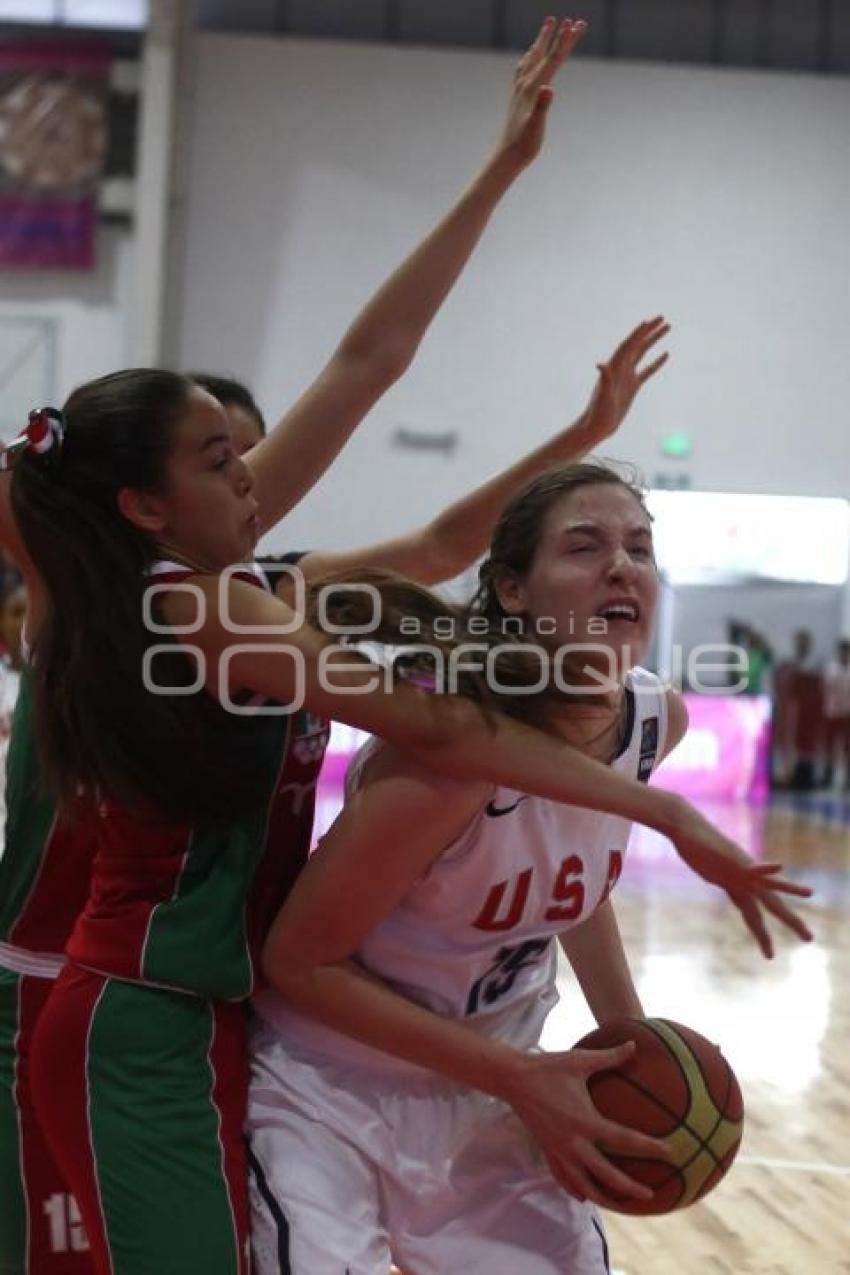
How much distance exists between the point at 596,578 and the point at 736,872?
0.58m

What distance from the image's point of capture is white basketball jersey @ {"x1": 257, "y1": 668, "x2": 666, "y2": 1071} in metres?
2.28

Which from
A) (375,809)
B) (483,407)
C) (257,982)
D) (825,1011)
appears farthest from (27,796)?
(483,407)

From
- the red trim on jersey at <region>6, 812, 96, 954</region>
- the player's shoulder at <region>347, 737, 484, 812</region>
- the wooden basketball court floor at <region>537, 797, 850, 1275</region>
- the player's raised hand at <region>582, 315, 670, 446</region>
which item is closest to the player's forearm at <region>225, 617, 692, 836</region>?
the player's shoulder at <region>347, 737, 484, 812</region>

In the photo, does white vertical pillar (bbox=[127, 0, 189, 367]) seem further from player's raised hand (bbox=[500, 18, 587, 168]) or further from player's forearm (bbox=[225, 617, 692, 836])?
player's forearm (bbox=[225, 617, 692, 836])

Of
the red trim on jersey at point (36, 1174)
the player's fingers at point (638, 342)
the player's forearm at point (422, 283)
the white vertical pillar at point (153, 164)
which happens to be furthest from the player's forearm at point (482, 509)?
the white vertical pillar at point (153, 164)

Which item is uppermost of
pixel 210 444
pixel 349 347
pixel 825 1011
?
pixel 349 347

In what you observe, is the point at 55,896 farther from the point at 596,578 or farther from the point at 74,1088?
the point at 596,578

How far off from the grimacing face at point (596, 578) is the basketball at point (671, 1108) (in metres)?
0.50

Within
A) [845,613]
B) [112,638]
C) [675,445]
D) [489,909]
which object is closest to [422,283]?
[112,638]

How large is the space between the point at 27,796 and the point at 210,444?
703mm

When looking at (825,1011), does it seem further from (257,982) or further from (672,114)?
(672,114)

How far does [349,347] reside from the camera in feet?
9.48

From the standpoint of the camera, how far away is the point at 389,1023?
2.22 m

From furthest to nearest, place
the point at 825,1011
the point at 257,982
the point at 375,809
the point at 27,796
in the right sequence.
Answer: the point at 825,1011, the point at 27,796, the point at 257,982, the point at 375,809
